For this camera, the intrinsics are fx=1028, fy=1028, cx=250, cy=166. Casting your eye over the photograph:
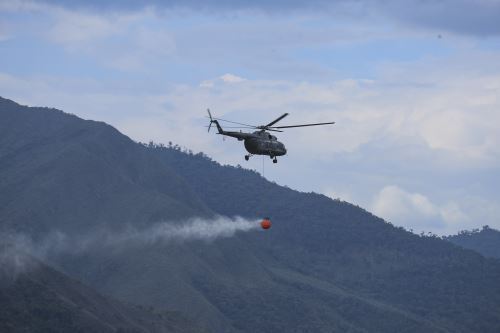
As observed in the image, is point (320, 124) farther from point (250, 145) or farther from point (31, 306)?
point (31, 306)

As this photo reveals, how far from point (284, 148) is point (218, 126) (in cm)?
817

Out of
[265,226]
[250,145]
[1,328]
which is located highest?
[250,145]

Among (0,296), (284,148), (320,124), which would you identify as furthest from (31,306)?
(320,124)

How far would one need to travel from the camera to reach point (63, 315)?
19950 cm

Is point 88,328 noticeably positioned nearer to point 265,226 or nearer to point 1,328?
point 1,328

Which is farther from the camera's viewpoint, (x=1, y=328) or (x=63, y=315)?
(x=63, y=315)

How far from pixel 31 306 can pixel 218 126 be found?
114087mm

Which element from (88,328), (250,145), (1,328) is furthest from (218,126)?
(88,328)

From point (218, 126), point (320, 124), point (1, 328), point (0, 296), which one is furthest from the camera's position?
point (0, 296)

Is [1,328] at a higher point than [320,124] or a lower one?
lower

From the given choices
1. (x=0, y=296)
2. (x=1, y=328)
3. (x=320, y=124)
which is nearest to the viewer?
(x=320, y=124)

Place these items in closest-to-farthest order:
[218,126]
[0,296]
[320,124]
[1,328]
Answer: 1. [320,124]
2. [218,126]
3. [1,328]
4. [0,296]

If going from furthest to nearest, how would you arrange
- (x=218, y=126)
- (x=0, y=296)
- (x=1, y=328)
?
(x=0, y=296) → (x=1, y=328) → (x=218, y=126)

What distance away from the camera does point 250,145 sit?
96.9m
